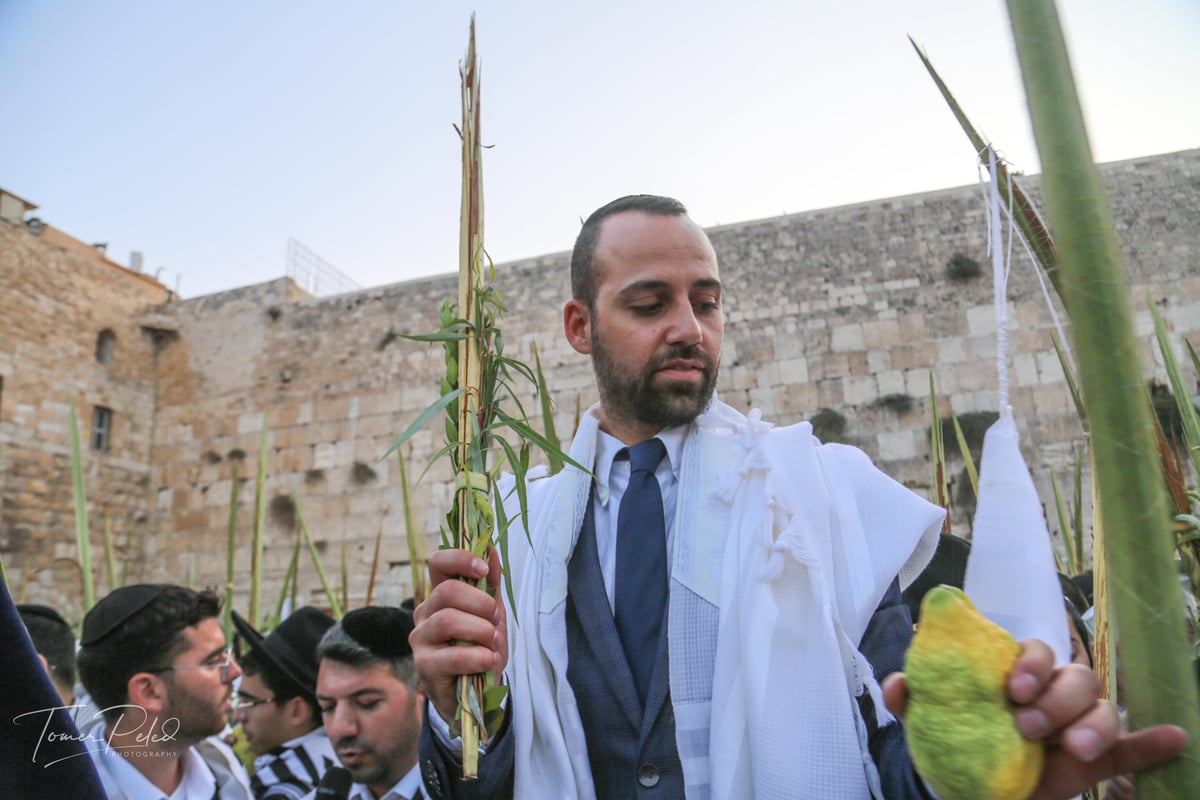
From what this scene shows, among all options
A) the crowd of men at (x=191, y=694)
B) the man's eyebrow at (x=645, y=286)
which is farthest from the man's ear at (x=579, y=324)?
the crowd of men at (x=191, y=694)

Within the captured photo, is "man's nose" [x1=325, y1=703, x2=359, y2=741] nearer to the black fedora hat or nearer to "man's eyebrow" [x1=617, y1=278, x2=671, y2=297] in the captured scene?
the black fedora hat

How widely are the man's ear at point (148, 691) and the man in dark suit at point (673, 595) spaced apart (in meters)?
1.65

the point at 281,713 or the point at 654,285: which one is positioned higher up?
the point at 654,285

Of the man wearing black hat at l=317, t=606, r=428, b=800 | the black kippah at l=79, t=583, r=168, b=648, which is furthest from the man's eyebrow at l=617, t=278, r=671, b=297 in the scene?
the black kippah at l=79, t=583, r=168, b=648

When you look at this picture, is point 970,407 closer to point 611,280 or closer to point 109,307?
point 611,280

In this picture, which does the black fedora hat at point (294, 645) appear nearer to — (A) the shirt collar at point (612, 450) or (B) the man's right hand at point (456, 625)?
(A) the shirt collar at point (612, 450)

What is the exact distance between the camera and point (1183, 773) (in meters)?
0.51

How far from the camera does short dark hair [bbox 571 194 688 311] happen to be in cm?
158

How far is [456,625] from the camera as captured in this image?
105 cm

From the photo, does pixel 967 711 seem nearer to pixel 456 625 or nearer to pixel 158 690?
pixel 456 625

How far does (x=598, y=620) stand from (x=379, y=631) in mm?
1510

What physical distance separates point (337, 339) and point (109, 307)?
3.35m

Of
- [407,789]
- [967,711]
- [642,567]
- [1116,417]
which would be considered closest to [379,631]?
[407,789]

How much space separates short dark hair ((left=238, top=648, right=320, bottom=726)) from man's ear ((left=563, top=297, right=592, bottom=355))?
92.8 inches
